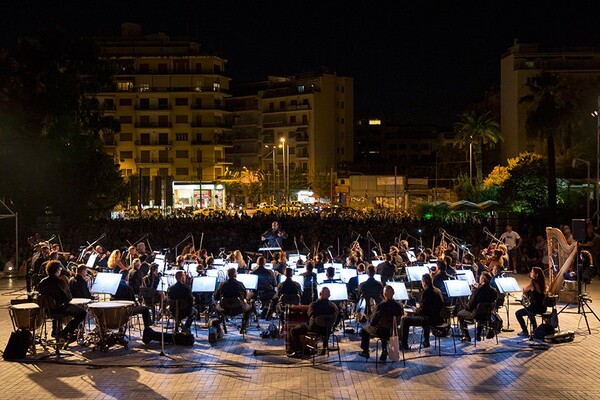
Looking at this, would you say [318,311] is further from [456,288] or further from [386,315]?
[456,288]

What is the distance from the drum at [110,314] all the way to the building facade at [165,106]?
77624mm

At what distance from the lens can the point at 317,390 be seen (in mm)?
12344

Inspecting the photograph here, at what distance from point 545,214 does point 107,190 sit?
22347 mm

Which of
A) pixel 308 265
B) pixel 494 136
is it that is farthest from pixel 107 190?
pixel 494 136

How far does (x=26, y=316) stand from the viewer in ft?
48.4

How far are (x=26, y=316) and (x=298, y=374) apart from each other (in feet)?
18.0

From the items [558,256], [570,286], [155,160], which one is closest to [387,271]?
[558,256]

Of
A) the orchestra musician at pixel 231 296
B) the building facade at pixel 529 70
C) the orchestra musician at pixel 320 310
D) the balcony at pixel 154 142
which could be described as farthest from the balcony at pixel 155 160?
the orchestra musician at pixel 320 310

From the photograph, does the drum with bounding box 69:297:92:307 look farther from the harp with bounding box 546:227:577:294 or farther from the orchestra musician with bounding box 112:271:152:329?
the harp with bounding box 546:227:577:294

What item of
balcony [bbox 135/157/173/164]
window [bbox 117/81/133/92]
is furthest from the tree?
window [bbox 117/81/133/92]

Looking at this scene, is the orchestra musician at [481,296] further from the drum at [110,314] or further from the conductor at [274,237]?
the conductor at [274,237]

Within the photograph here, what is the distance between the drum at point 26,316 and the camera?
1473 centimetres

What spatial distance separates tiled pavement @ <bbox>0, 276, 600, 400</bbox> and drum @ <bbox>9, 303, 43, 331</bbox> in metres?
0.67

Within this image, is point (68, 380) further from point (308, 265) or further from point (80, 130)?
point (80, 130)
